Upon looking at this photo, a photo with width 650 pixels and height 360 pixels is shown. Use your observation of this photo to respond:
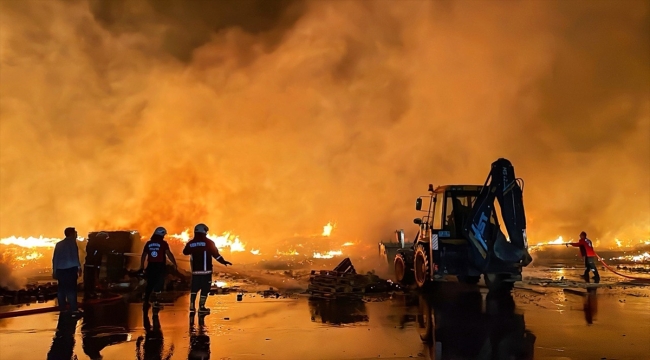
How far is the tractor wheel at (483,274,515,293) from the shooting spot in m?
13.6

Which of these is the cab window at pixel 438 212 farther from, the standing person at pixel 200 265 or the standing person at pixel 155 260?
the standing person at pixel 155 260

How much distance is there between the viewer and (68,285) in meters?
10.3

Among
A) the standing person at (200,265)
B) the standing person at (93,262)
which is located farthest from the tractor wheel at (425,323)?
the standing person at (93,262)

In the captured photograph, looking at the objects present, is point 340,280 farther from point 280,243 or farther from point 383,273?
point 280,243

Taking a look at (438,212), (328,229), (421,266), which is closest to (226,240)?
(328,229)

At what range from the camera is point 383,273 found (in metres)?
20.3

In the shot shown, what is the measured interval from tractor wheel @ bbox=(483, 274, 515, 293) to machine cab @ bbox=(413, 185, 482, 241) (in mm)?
1347

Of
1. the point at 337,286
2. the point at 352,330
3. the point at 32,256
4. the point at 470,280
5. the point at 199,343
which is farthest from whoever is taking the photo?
the point at 32,256

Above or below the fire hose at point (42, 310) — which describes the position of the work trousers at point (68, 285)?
above

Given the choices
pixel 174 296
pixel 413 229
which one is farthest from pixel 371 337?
pixel 413 229

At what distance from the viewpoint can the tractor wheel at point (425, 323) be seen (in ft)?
25.1

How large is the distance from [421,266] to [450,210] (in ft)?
5.98

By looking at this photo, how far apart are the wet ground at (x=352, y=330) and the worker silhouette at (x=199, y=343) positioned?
0.01m

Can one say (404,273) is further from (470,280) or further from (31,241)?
(31,241)
